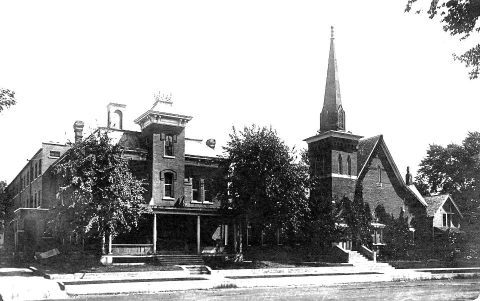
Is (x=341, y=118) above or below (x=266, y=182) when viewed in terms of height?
above

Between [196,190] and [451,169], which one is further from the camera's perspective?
[451,169]

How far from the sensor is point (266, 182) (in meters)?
33.3

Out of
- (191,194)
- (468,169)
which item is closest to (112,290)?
(191,194)

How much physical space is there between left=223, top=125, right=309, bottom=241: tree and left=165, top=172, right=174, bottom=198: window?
5.58 metres

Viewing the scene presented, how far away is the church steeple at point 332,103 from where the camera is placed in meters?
42.0

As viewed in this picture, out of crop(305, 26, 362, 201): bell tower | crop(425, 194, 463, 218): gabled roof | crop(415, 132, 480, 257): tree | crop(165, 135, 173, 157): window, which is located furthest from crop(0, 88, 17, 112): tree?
crop(415, 132, 480, 257): tree

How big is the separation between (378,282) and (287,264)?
25.3ft

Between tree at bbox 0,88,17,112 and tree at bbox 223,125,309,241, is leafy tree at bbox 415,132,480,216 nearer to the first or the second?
tree at bbox 223,125,309,241

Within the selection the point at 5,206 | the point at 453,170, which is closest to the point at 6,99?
the point at 5,206

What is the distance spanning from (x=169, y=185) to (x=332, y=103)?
14091 mm

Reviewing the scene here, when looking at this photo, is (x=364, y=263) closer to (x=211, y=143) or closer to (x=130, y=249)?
(x=130, y=249)

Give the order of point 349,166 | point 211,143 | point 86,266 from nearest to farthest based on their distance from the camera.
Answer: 1. point 86,266
2. point 349,166
3. point 211,143

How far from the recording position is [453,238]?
4103 centimetres

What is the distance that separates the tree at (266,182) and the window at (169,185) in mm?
5575
